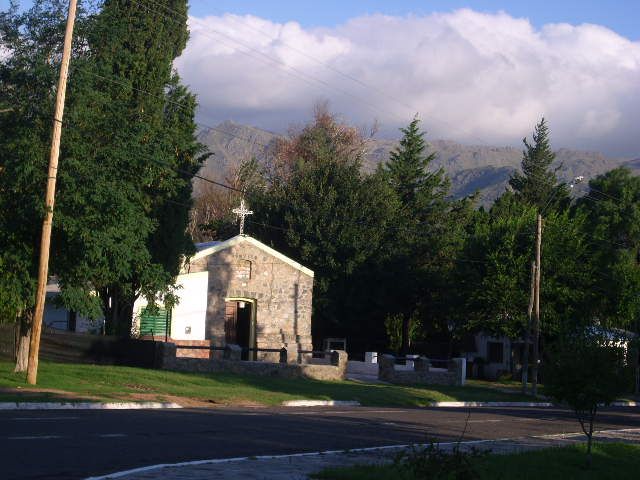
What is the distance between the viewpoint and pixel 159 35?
109 feet

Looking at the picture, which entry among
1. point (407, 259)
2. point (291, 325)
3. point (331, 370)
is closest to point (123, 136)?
point (331, 370)

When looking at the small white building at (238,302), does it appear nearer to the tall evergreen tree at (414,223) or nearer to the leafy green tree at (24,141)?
the tall evergreen tree at (414,223)

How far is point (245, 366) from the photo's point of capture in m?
35.3

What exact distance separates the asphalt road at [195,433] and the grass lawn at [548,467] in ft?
8.05

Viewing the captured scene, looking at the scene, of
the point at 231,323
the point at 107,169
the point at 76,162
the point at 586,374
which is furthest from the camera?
the point at 231,323

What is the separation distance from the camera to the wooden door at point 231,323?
42188 mm

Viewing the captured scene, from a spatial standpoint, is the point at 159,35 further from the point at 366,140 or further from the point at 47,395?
the point at 366,140

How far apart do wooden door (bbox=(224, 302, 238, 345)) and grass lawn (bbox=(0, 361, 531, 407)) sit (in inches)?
293

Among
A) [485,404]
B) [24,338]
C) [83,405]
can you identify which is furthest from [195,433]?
[485,404]

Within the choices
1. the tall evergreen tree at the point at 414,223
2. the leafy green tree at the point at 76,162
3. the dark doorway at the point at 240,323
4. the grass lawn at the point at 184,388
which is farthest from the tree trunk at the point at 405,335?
the leafy green tree at the point at 76,162

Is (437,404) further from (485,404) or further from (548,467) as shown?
(548,467)

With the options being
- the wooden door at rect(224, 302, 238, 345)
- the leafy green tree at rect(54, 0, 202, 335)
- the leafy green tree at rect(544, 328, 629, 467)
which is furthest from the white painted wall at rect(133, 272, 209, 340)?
the leafy green tree at rect(544, 328, 629, 467)

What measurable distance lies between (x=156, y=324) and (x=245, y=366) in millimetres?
5611

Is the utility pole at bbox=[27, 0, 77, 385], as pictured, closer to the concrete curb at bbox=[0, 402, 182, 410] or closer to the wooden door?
the concrete curb at bbox=[0, 402, 182, 410]
